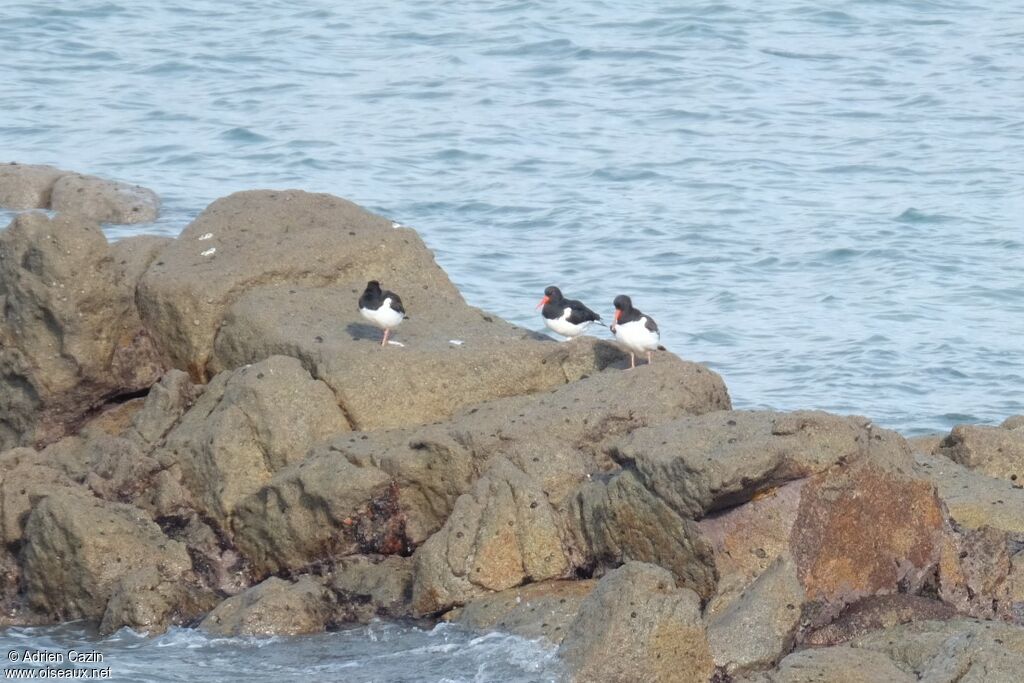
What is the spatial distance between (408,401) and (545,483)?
5.23ft

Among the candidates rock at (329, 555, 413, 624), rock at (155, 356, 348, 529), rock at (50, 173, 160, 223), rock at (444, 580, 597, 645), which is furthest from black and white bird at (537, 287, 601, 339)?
rock at (50, 173, 160, 223)

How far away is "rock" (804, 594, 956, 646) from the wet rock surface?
0.05 feet

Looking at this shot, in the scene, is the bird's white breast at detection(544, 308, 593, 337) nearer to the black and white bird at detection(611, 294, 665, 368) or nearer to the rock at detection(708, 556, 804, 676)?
the black and white bird at detection(611, 294, 665, 368)

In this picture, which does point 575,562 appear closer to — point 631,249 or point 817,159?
point 631,249

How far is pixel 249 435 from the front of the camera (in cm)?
1099

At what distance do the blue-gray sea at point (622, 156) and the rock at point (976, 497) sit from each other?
3.35 m

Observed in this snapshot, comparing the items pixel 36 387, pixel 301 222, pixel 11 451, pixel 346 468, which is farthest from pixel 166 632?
pixel 301 222

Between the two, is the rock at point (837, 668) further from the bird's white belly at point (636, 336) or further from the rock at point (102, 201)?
the rock at point (102, 201)

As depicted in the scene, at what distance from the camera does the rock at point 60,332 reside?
12.0 m

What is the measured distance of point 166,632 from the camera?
958 centimetres

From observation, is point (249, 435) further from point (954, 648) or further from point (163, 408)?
point (954, 648)

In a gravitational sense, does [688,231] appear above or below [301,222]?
below

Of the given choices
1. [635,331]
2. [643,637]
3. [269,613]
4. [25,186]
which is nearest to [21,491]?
[269,613]

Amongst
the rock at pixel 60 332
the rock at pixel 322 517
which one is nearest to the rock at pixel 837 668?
the rock at pixel 322 517
